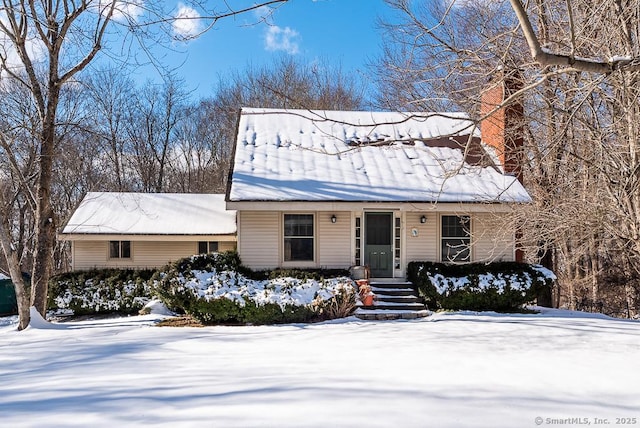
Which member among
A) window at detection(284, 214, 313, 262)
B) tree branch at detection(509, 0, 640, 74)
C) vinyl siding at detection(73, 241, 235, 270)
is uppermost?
tree branch at detection(509, 0, 640, 74)

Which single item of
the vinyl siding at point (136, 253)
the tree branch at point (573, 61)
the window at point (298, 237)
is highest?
the tree branch at point (573, 61)

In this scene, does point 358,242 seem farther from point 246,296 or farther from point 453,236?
point 246,296

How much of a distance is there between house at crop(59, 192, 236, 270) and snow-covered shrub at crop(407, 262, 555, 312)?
22.0 feet

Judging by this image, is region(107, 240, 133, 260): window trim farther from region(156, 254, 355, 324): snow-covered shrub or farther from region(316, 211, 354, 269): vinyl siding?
region(316, 211, 354, 269): vinyl siding

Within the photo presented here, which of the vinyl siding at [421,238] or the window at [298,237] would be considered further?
the vinyl siding at [421,238]

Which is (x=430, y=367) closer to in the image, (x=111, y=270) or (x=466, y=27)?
(x=466, y=27)

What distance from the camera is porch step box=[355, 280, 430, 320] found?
10.2 meters

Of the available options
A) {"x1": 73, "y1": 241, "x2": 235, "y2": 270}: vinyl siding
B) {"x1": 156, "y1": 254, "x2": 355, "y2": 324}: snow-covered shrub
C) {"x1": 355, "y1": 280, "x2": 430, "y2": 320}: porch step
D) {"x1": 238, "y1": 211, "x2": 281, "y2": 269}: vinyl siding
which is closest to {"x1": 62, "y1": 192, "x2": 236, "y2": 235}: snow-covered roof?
{"x1": 73, "y1": 241, "x2": 235, "y2": 270}: vinyl siding

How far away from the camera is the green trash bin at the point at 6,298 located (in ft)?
50.2

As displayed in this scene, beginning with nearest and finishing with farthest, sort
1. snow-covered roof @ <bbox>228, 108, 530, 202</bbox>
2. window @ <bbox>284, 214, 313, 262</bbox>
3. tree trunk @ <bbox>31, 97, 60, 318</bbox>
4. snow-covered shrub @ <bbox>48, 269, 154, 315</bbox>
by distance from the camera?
1. tree trunk @ <bbox>31, 97, 60, 318</bbox>
2. snow-covered roof @ <bbox>228, 108, 530, 202</bbox>
3. window @ <bbox>284, 214, 313, 262</bbox>
4. snow-covered shrub @ <bbox>48, 269, 154, 315</bbox>

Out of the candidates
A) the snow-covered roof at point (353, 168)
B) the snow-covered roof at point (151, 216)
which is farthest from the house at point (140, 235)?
the snow-covered roof at point (353, 168)

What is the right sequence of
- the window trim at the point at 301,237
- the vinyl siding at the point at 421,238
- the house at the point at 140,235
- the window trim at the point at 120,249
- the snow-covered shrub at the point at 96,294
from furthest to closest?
1. the window trim at the point at 120,249
2. the house at the point at 140,235
3. the snow-covered shrub at the point at 96,294
4. the vinyl siding at the point at 421,238
5. the window trim at the point at 301,237

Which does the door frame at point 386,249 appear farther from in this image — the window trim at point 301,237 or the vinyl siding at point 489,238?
the vinyl siding at point 489,238

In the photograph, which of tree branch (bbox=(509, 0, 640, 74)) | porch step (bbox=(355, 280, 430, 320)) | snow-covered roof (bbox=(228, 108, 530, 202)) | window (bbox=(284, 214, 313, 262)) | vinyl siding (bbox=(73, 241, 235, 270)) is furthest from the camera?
vinyl siding (bbox=(73, 241, 235, 270))
